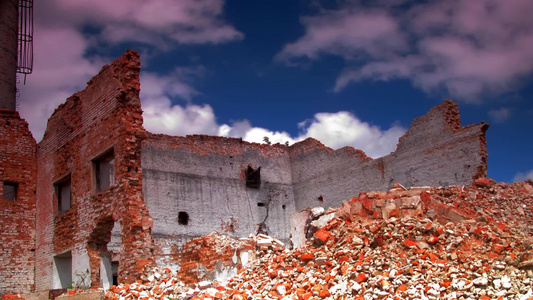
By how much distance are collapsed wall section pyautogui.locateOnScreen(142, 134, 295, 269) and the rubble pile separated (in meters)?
8.52

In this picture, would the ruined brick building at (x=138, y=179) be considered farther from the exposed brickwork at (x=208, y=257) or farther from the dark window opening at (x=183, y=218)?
the exposed brickwork at (x=208, y=257)

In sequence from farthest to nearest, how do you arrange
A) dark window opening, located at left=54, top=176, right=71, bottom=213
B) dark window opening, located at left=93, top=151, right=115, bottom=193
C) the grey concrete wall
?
the grey concrete wall, dark window opening, located at left=54, top=176, right=71, bottom=213, dark window opening, located at left=93, top=151, right=115, bottom=193

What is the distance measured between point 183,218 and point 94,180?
24.8 ft

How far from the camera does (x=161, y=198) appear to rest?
2058cm

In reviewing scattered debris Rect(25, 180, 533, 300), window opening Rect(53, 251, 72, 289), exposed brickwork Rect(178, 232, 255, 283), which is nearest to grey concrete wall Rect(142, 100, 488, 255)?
window opening Rect(53, 251, 72, 289)

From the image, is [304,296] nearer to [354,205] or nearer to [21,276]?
[354,205]

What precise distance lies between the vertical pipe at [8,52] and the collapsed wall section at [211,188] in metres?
5.13

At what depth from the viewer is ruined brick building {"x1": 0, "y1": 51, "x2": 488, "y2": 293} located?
1317 centimetres

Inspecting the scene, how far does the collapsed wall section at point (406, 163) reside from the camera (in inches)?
707

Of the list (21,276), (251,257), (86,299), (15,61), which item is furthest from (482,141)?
(15,61)

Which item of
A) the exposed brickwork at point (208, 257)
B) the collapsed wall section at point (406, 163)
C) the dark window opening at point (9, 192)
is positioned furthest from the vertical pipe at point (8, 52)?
the collapsed wall section at point (406, 163)

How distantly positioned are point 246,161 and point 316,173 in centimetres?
294

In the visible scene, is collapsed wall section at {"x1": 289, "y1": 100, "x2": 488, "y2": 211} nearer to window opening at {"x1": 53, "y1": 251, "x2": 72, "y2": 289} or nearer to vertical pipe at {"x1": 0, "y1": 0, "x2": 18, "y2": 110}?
window opening at {"x1": 53, "y1": 251, "x2": 72, "y2": 289}

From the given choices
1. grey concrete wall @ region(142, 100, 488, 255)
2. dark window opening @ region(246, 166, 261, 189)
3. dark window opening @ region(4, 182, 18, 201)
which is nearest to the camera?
dark window opening @ region(4, 182, 18, 201)
